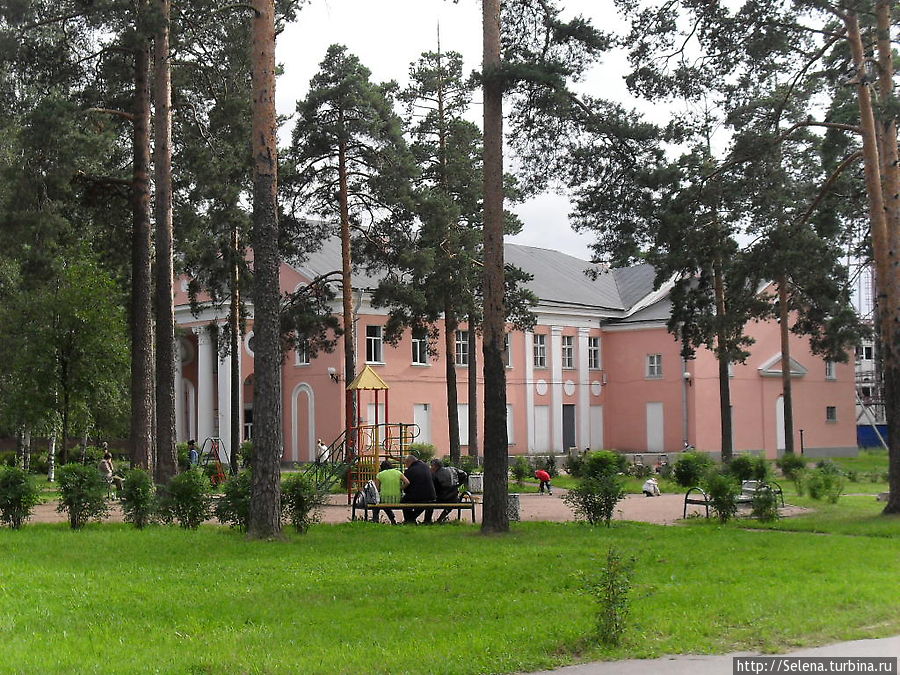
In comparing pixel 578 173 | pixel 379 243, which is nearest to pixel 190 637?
pixel 578 173

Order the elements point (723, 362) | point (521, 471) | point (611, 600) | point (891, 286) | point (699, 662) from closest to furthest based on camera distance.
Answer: point (699, 662) < point (611, 600) < point (891, 286) < point (521, 471) < point (723, 362)

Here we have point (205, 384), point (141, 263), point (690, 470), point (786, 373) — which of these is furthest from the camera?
point (205, 384)

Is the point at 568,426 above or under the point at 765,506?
above

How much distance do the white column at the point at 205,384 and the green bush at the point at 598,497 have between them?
101 ft

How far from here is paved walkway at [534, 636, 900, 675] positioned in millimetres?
7227

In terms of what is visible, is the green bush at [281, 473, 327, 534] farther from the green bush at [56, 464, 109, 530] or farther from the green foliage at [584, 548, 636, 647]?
the green foliage at [584, 548, 636, 647]

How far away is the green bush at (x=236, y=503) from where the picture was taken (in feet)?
51.9

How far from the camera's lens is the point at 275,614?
9.17m

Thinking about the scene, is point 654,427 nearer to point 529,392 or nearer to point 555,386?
point 555,386

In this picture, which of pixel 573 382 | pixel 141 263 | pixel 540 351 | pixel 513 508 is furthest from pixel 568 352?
pixel 513 508

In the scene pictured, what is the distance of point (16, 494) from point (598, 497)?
937 cm

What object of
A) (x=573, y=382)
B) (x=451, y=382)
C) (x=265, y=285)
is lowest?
(x=451, y=382)

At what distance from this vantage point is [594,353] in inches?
2099

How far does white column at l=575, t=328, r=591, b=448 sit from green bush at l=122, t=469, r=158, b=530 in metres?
36.8
